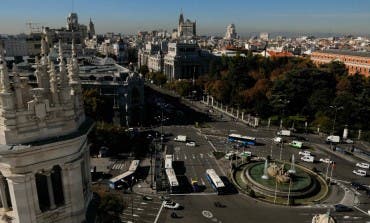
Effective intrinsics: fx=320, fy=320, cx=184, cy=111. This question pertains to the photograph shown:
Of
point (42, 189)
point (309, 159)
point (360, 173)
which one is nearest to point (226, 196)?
point (309, 159)

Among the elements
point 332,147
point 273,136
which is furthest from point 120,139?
point 332,147

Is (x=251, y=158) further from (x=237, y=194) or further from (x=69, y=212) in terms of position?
(x=69, y=212)

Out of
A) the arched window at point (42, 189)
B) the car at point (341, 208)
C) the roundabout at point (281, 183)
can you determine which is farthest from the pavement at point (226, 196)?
the arched window at point (42, 189)

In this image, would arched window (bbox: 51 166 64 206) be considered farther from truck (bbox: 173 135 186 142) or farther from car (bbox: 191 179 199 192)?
truck (bbox: 173 135 186 142)

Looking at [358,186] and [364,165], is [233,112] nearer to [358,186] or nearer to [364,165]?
[364,165]

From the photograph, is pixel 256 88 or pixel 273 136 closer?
pixel 273 136

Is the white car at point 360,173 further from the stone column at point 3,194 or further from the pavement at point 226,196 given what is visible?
the stone column at point 3,194
